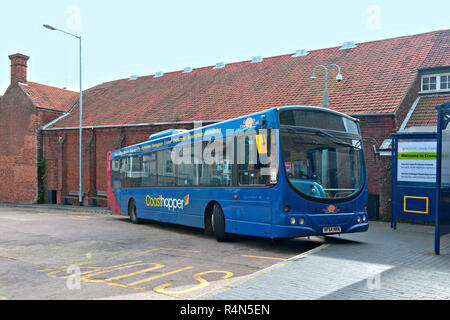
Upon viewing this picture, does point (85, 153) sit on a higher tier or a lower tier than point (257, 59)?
lower

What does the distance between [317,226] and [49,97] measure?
99.9 ft

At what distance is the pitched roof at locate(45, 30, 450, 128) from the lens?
1872cm

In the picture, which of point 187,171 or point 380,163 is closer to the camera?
point 187,171

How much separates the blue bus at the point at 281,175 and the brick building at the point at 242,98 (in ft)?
8.05

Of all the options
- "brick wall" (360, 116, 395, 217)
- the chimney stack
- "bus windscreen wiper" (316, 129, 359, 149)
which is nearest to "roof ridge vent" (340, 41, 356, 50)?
"brick wall" (360, 116, 395, 217)

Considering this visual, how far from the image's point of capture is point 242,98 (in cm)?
2352

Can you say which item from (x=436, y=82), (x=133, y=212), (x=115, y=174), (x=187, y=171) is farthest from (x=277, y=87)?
(x=187, y=171)

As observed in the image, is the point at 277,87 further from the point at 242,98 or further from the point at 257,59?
the point at 257,59

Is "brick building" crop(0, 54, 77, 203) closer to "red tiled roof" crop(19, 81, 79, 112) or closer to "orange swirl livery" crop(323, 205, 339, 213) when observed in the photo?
"red tiled roof" crop(19, 81, 79, 112)

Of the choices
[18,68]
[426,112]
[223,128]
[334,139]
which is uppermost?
[18,68]

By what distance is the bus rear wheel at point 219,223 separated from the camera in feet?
36.2

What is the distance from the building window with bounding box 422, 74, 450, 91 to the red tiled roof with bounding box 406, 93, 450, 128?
0.41m

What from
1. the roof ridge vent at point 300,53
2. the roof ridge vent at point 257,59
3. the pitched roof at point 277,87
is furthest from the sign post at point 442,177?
the roof ridge vent at point 257,59
